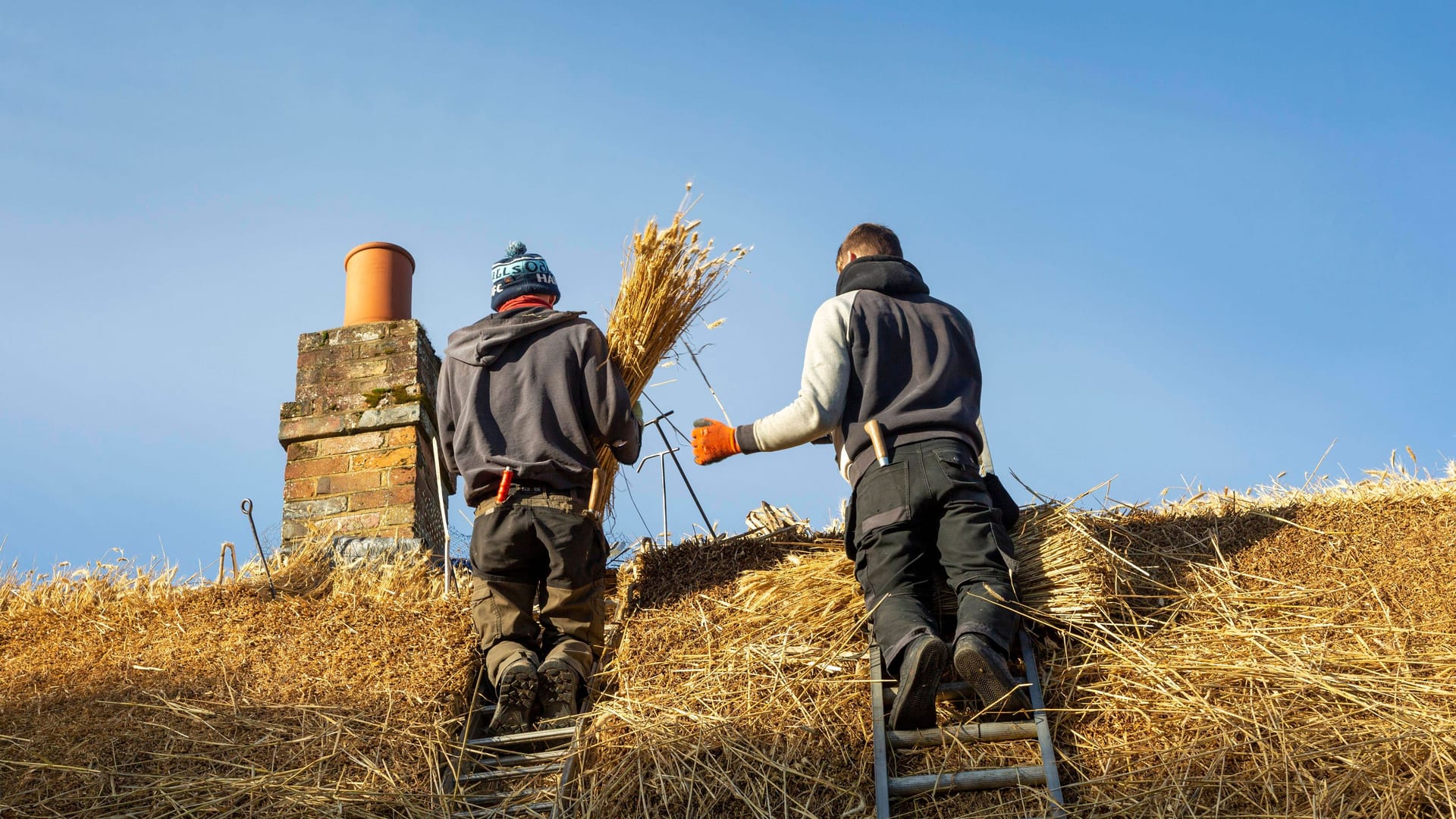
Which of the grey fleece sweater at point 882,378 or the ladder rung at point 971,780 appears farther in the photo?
the grey fleece sweater at point 882,378

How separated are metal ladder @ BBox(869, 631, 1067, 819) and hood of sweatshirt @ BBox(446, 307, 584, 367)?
1.86 m

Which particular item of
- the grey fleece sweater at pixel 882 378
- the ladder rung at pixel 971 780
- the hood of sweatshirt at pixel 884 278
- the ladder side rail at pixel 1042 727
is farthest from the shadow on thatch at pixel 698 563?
the ladder rung at pixel 971 780

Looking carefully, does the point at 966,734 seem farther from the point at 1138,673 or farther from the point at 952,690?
the point at 1138,673

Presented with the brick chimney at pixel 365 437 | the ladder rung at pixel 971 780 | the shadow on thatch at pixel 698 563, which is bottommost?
the ladder rung at pixel 971 780

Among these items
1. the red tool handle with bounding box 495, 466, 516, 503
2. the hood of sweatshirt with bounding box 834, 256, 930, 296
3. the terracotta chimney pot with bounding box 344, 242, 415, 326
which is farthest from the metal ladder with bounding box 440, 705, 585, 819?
the terracotta chimney pot with bounding box 344, 242, 415, 326

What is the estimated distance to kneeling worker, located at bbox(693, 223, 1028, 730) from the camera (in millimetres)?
3611

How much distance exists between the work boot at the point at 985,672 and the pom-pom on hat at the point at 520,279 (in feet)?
7.67

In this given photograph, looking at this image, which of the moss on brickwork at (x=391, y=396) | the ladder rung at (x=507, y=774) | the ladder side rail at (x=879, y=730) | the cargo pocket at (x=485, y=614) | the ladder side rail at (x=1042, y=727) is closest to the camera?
the ladder side rail at (x=1042, y=727)

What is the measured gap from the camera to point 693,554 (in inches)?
194

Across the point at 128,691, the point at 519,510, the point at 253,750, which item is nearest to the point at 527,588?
the point at 519,510

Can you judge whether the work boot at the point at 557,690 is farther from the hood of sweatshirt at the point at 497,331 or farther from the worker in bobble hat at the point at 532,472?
the hood of sweatshirt at the point at 497,331

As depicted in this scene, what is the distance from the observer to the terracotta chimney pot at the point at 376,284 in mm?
6508

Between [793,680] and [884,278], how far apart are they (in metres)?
1.49

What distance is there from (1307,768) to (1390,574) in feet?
4.05
